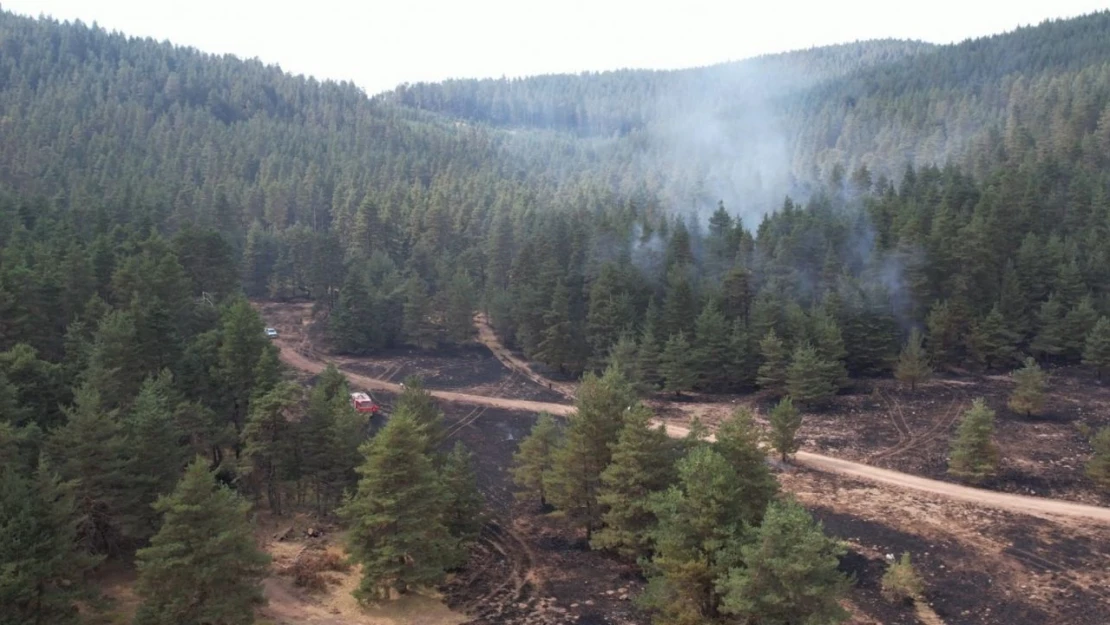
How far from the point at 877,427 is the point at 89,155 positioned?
12507 cm

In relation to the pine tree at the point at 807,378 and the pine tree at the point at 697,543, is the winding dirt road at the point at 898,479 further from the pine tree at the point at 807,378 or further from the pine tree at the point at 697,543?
the pine tree at the point at 697,543

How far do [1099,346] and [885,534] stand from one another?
31912 mm

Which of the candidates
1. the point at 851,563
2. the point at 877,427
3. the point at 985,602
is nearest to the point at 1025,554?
the point at 985,602

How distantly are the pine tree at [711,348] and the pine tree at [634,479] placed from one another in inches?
1194

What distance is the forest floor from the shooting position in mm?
31344

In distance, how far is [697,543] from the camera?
2858 cm

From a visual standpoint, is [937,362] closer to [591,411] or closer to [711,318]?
[711,318]

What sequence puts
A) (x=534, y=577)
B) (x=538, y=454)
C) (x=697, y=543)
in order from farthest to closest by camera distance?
(x=538, y=454) < (x=534, y=577) < (x=697, y=543)

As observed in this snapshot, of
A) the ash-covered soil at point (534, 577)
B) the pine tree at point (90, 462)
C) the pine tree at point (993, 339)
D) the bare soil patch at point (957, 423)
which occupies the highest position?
the pine tree at point (90, 462)

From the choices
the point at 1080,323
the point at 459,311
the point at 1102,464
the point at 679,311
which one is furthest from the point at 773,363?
the point at 459,311

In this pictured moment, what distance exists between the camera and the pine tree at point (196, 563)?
974 inches

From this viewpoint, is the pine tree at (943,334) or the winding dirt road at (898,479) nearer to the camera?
the winding dirt road at (898,479)

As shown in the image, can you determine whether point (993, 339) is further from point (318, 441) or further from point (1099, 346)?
point (318, 441)

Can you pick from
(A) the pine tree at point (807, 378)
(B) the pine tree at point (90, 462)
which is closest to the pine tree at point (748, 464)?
(B) the pine tree at point (90, 462)
